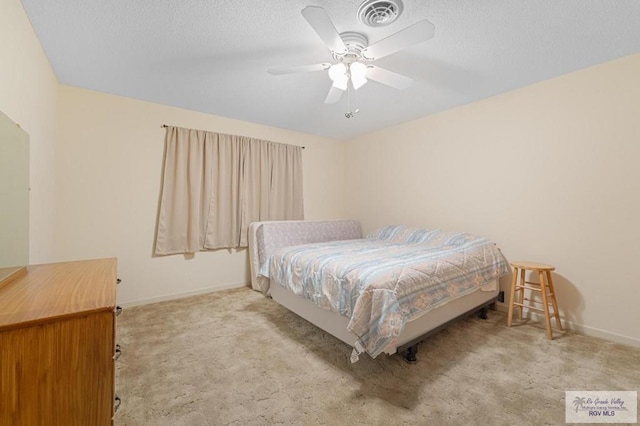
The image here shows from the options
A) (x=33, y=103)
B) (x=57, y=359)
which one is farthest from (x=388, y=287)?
(x=33, y=103)

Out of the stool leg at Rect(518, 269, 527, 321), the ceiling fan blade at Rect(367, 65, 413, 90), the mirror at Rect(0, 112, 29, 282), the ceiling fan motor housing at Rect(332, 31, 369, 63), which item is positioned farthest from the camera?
the stool leg at Rect(518, 269, 527, 321)

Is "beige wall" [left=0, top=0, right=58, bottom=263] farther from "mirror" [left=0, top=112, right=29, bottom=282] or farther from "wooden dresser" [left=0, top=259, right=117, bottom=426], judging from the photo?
"wooden dresser" [left=0, top=259, right=117, bottom=426]

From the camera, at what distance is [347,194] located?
4.82 metres

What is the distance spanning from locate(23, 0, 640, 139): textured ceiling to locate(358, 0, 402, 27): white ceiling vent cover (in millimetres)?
55

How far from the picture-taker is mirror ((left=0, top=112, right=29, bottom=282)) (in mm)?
1259

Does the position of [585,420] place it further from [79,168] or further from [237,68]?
[79,168]

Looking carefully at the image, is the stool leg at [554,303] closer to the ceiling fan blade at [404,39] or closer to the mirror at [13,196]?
Result: the ceiling fan blade at [404,39]

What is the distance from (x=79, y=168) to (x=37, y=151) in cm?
77

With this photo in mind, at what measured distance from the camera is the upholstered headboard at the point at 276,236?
3.36 metres

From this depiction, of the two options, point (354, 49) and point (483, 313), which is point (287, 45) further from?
point (483, 313)

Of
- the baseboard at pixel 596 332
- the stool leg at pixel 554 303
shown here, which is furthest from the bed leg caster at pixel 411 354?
the baseboard at pixel 596 332

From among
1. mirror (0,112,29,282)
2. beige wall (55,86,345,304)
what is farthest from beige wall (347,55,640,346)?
mirror (0,112,29,282)

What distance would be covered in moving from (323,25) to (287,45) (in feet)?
1.98

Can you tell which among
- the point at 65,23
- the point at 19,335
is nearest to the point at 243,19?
the point at 65,23
